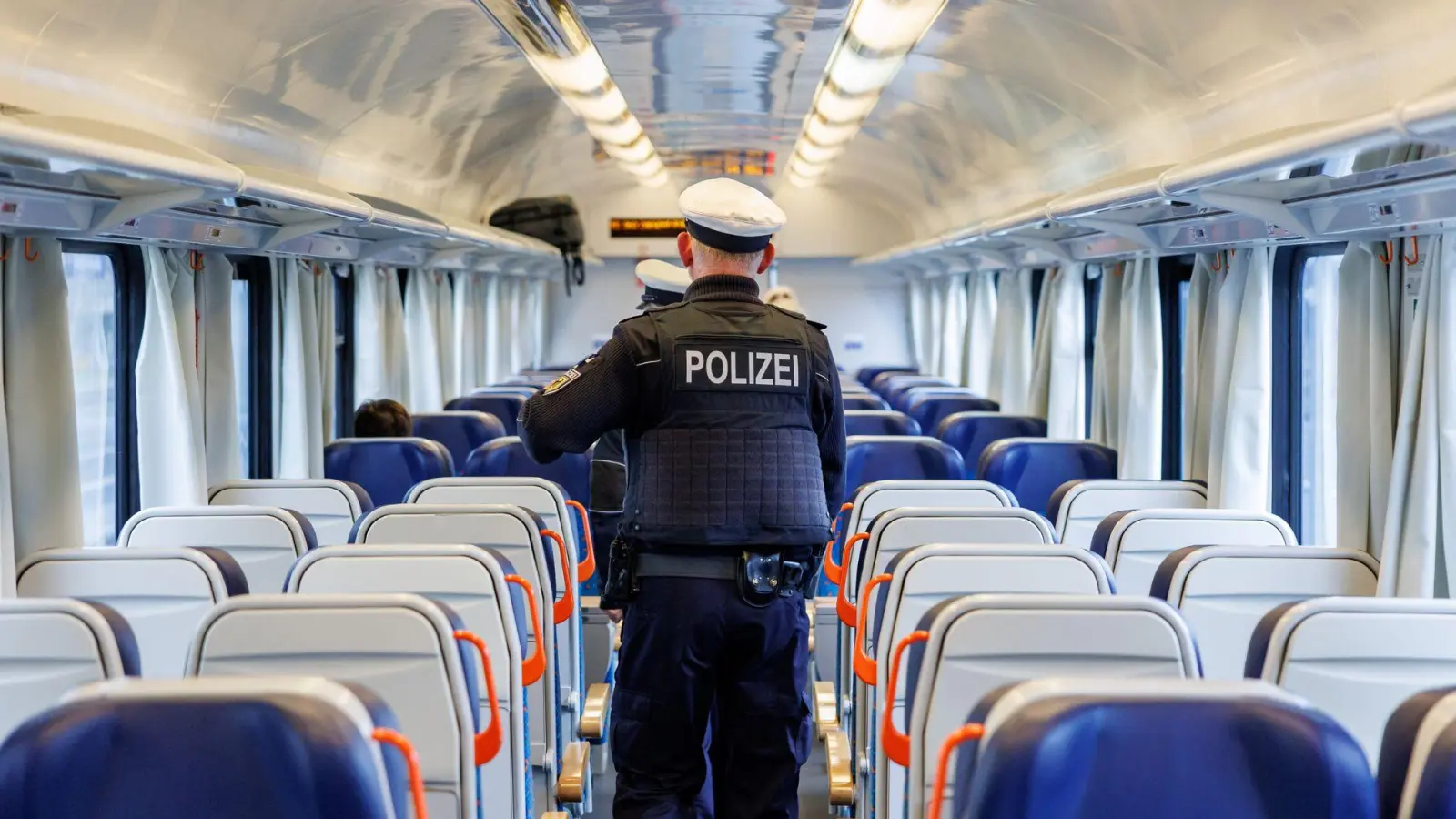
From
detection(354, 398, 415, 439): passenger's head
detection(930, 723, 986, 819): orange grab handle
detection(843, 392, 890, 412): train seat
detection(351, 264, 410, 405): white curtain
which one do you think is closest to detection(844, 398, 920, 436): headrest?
detection(843, 392, 890, 412): train seat

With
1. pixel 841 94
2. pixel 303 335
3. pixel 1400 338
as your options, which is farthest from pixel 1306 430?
pixel 303 335

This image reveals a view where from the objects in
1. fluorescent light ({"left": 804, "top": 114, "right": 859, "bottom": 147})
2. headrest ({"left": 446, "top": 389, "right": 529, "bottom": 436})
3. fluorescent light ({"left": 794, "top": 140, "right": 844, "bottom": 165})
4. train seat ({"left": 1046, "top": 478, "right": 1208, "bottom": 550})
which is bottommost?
train seat ({"left": 1046, "top": 478, "right": 1208, "bottom": 550})

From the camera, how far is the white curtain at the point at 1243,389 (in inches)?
270

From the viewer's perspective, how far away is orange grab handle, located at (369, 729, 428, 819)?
2238 mm

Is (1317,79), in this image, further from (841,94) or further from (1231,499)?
(841,94)

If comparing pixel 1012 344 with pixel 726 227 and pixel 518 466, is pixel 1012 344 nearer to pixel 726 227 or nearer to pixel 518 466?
pixel 518 466

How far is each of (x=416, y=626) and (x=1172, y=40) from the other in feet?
14.3

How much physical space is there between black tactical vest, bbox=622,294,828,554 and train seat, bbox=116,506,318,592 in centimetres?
203

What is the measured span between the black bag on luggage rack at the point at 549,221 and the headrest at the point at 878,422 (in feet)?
22.7

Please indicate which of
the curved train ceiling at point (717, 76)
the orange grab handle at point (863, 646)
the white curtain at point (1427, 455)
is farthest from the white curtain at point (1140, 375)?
the orange grab handle at point (863, 646)

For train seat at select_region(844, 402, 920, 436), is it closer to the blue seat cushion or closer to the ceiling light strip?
the ceiling light strip

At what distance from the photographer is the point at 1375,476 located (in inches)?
215

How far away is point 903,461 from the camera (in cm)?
792

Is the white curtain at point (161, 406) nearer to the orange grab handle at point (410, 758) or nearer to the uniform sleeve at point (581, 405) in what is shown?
the uniform sleeve at point (581, 405)
